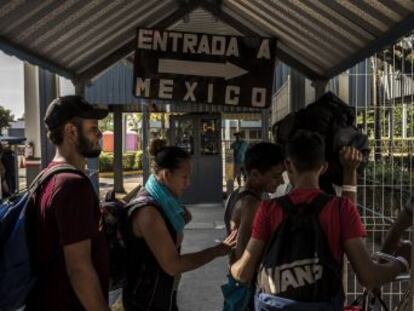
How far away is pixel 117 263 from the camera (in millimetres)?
2721

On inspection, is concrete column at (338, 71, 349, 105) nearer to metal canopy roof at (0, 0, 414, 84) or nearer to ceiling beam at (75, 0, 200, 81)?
metal canopy roof at (0, 0, 414, 84)

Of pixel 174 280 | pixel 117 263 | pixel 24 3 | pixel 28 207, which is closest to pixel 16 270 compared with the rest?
pixel 28 207

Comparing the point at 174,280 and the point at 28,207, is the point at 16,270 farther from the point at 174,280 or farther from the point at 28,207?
the point at 174,280

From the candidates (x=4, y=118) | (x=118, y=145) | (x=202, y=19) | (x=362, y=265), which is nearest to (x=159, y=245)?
(x=362, y=265)

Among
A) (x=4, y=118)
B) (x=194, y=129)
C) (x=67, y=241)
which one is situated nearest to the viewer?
(x=67, y=241)

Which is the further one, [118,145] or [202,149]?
[118,145]

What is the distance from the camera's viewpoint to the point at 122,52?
5.02 meters

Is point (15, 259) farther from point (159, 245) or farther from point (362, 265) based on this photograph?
point (362, 265)

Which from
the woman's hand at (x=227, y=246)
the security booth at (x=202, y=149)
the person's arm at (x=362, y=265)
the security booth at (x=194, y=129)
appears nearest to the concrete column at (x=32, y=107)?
the security booth at (x=194, y=129)

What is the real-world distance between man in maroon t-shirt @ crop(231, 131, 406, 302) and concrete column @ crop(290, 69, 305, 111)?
3032 mm

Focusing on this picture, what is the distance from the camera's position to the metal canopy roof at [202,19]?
335cm

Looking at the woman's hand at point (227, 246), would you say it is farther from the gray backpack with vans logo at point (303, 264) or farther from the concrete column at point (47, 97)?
the concrete column at point (47, 97)

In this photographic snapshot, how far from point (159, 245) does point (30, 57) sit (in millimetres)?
2027

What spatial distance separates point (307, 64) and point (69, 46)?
6.48 feet
